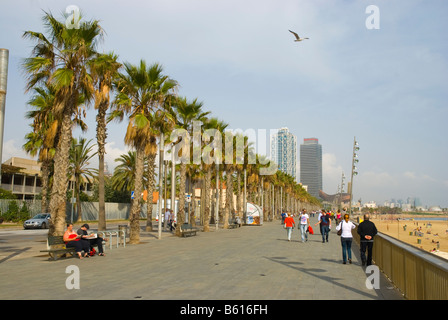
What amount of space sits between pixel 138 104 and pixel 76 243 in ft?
31.9

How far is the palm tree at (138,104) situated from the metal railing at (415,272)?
13.1 meters

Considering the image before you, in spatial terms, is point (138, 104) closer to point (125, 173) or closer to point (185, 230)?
point (185, 230)

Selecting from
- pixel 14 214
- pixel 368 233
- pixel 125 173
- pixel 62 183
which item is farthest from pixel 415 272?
pixel 125 173

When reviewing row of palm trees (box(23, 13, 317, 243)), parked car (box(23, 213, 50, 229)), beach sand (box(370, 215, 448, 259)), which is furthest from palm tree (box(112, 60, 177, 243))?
beach sand (box(370, 215, 448, 259))

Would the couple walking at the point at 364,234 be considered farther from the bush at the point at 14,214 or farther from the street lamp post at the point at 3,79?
the bush at the point at 14,214

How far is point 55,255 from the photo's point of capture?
44.9ft

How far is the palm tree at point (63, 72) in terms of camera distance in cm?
1611

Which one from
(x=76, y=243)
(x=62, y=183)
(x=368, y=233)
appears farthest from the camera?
(x=62, y=183)

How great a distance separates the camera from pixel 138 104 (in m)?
22.0

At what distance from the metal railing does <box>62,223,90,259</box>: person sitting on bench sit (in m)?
10.4

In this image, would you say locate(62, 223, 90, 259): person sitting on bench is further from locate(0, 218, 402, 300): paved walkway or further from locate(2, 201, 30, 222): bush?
locate(2, 201, 30, 222): bush

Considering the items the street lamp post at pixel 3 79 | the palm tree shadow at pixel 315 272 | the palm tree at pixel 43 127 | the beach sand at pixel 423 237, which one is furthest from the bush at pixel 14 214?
the beach sand at pixel 423 237

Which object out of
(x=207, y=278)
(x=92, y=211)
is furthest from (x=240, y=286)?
(x=92, y=211)

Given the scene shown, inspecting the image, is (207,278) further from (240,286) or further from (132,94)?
(132,94)
